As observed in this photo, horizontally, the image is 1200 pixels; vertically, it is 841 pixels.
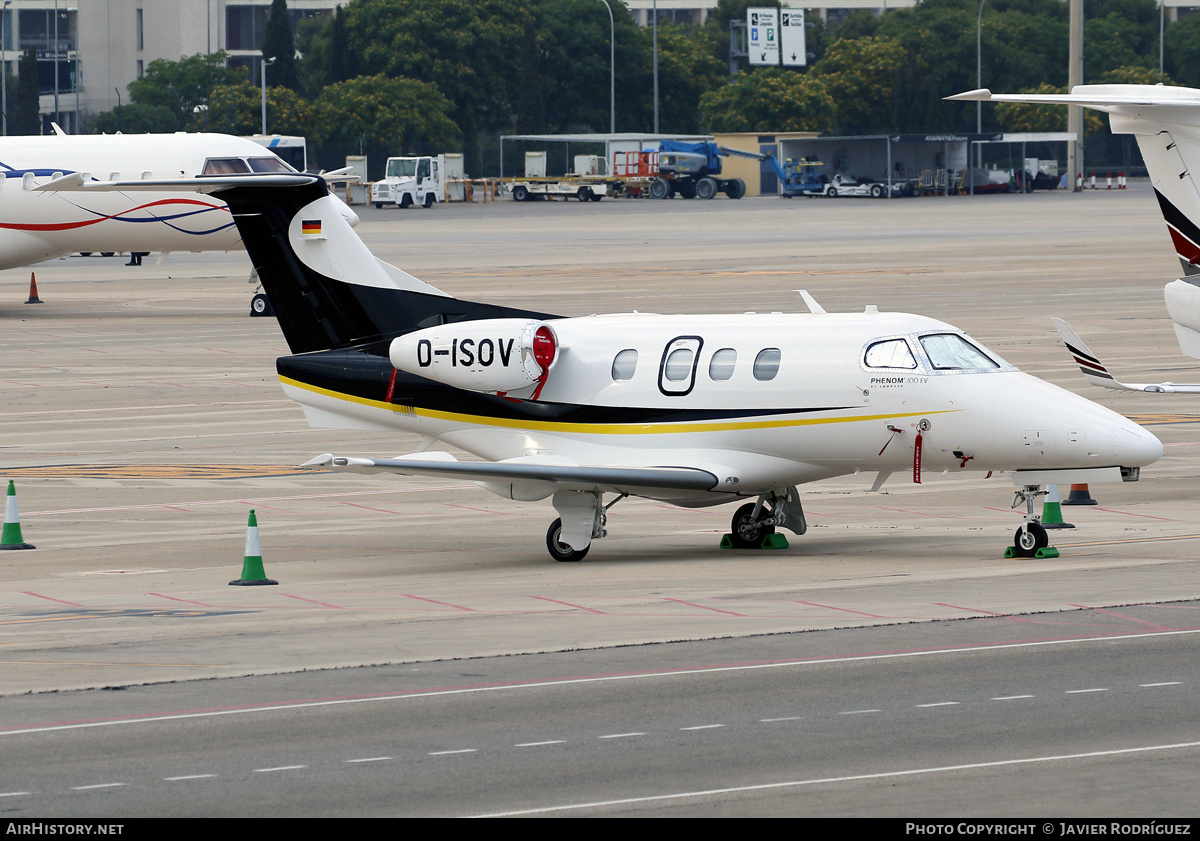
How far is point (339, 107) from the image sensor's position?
159625 mm

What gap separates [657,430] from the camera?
23016 millimetres

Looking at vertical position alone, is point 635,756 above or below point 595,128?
below

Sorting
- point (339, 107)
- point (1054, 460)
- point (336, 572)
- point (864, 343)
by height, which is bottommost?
point (336, 572)

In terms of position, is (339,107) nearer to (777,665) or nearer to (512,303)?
(512,303)

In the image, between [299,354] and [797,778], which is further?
[299,354]

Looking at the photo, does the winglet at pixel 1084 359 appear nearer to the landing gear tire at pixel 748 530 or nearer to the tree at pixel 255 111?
the landing gear tire at pixel 748 530

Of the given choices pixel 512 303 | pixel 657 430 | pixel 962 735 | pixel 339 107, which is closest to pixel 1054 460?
pixel 657 430

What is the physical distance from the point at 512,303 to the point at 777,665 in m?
45.0

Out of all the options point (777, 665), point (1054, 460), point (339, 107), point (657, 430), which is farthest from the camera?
point (339, 107)

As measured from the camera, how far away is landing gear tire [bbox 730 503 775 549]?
23.7 metres

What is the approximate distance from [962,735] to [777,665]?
2.95 metres

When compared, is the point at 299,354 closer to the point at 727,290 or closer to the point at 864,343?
the point at 864,343

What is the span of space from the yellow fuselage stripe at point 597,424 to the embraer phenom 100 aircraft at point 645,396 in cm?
2

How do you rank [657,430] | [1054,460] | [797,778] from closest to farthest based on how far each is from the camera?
[797,778], [1054,460], [657,430]
